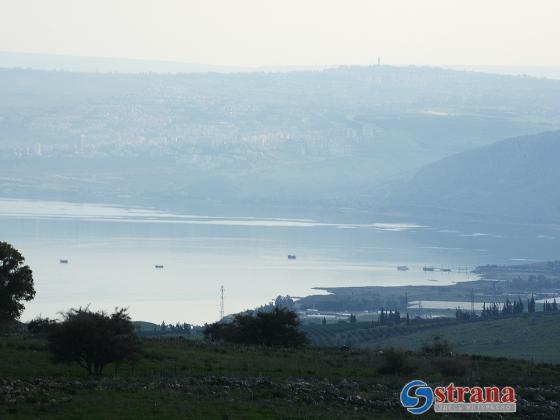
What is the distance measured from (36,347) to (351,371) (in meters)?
5.73

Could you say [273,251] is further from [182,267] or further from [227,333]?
[227,333]

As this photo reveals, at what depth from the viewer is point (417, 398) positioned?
70.6 feet

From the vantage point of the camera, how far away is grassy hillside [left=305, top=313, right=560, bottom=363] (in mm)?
50344

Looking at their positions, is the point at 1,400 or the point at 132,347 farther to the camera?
the point at 132,347

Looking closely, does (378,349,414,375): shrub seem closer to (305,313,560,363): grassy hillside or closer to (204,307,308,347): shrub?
(204,307,308,347): shrub

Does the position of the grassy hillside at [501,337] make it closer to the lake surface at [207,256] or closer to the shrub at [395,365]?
the lake surface at [207,256]

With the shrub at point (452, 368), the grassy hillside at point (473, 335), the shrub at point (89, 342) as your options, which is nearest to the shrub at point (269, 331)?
the shrub at point (452, 368)

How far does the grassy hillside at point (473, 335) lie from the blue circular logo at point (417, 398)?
24.0 m

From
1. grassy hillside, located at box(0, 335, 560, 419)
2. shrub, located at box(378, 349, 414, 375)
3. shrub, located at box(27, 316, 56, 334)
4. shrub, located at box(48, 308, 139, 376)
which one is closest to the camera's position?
grassy hillside, located at box(0, 335, 560, 419)

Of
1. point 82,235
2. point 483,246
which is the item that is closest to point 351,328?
point 82,235

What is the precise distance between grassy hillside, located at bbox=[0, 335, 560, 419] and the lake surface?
3894 cm

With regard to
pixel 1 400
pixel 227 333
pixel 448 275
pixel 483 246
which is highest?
pixel 483 246

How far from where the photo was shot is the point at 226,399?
20688mm

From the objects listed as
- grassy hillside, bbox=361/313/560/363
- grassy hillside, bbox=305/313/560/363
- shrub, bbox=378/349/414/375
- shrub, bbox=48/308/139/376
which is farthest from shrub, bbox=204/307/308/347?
grassy hillside, bbox=305/313/560/363
